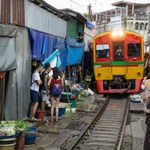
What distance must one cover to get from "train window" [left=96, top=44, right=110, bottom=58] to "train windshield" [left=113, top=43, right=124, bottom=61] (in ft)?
1.24

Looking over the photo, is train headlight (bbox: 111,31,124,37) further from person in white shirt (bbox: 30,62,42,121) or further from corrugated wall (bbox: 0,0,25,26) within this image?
corrugated wall (bbox: 0,0,25,26)

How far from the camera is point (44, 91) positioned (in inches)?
515

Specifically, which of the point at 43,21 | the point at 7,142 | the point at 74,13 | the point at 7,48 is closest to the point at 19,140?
the point at 7,142

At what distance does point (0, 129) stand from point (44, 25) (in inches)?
272

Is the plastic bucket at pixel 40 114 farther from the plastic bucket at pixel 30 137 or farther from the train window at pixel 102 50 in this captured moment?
the train window at pixel 102 50

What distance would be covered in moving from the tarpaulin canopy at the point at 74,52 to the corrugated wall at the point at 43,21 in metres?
0.94

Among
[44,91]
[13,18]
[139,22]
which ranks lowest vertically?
[44,91]

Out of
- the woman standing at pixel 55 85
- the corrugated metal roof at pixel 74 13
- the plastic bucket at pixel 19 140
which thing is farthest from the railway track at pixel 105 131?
the corrugated metal roof at pixel 74 13

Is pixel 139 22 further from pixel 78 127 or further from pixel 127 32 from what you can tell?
→ pixel 78 127

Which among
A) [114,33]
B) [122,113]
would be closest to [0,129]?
[122,113]

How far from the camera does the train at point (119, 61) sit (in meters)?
19.9

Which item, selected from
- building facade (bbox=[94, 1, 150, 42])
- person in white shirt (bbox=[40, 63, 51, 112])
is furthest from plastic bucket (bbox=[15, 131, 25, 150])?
building facade (bbox=[94, 1, 150, 42])

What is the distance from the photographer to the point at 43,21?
14203 mm

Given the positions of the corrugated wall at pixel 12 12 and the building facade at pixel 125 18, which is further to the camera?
the building facade at pixel 125 18
